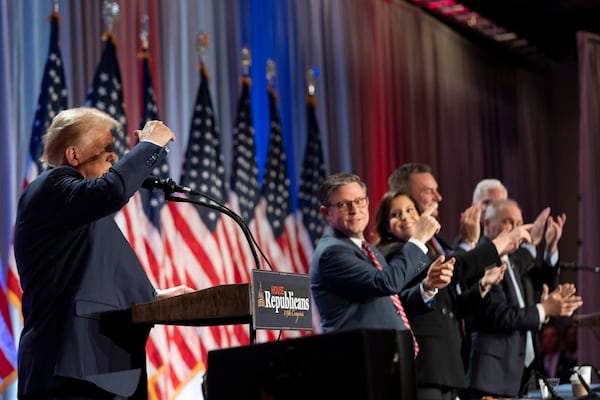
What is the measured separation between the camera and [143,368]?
2.67 m

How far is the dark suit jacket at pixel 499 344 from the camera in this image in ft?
14.3

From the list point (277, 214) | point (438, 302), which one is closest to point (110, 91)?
point (277, 214)

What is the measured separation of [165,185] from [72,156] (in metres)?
0.32

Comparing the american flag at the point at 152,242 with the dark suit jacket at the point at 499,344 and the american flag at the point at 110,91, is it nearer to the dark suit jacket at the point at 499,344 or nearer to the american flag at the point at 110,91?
the american flag at the point at 110,91

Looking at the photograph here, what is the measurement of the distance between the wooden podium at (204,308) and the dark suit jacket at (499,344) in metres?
2.12

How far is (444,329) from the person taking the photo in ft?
12.9

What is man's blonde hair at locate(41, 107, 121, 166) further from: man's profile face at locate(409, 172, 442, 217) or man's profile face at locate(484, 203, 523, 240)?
man's profile face at locate(484, 203, 523, 240)

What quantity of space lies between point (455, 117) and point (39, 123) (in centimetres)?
533

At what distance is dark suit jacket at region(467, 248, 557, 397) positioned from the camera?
4352 millimetres

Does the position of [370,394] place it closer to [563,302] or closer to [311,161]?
[563,302]

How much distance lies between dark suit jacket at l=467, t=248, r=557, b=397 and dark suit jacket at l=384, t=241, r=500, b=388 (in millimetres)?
344

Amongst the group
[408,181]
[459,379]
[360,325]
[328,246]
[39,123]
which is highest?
[39,123]

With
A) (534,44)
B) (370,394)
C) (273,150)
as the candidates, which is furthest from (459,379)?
(534,44)

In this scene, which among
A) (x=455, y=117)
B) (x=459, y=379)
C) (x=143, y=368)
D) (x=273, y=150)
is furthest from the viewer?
(x=455, y=117)
